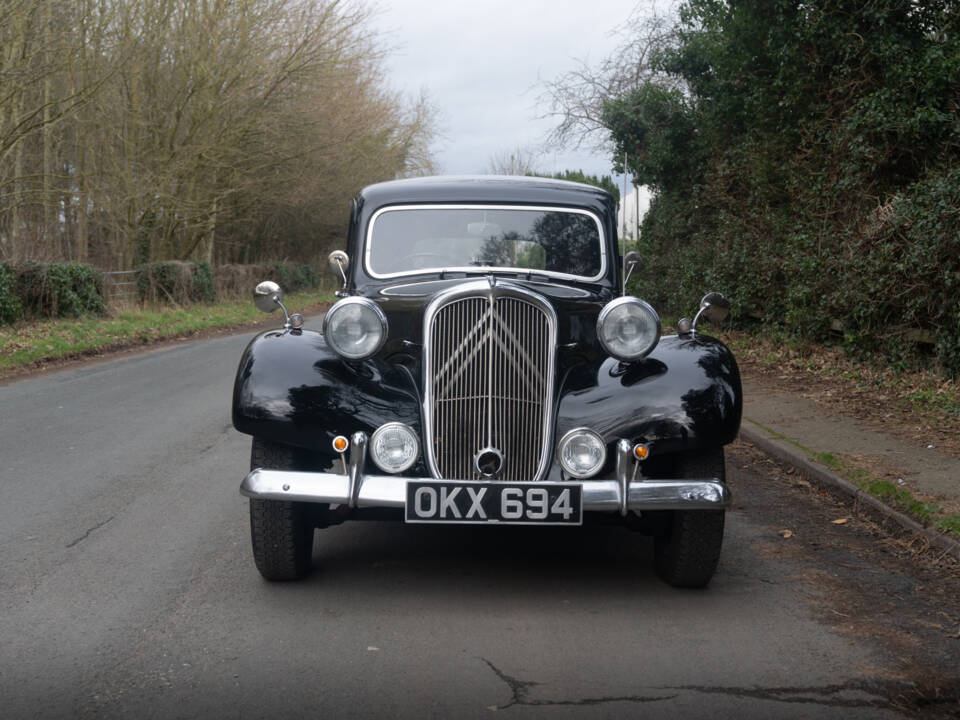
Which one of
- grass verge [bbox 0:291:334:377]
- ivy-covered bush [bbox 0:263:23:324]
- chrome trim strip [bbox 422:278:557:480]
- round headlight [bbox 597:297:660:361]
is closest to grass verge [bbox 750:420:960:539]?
round headlight [bbox 597:297:660:361]

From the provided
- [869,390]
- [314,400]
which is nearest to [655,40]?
[869,390]

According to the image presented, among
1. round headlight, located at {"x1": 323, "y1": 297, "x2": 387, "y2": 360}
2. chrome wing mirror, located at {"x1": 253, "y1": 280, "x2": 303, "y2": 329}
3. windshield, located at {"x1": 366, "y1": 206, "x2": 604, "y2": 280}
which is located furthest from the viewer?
windshield, located at {"x1": 366, "y1": 206, "x2": 604, "y2": 280}

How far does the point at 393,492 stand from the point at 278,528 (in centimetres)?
65

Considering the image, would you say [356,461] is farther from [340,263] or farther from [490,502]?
[340,263]

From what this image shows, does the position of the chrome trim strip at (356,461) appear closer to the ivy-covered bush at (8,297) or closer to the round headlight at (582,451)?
the round headlight at (582,451)

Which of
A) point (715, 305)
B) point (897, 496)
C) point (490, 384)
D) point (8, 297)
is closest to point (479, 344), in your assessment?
point (490, 384)

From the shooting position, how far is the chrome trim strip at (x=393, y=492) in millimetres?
3986

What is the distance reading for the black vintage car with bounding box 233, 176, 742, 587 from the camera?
4016 millimetres

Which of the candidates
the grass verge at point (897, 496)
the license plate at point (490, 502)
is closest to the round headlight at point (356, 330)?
the license plate at point (490, 502)

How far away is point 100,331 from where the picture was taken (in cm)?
1800

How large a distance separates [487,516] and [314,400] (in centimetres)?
96

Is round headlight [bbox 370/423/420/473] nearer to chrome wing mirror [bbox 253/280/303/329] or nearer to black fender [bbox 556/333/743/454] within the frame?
black fender [bbox 556/333/743/454]

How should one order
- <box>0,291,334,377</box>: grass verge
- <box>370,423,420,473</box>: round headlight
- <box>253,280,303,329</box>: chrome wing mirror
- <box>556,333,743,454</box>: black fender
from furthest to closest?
<box>0,291,334,377</box>: grass verge
<box>253,280,303,329</box>: chrome wing mirror
<box>556,333,743,454</box>: black fender
<box>370,423,420,473</box>: round headlight

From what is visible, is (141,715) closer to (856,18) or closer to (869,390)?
(869,390)
